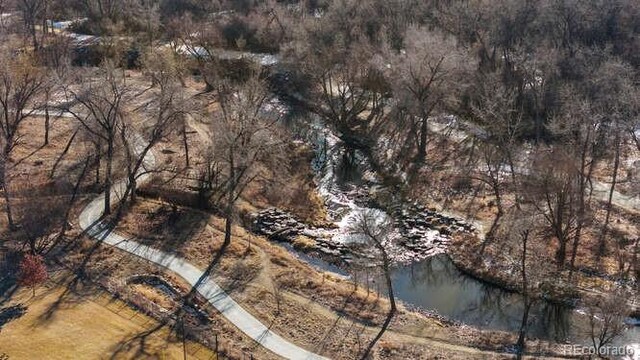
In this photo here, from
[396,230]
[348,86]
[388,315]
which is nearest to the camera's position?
[388,315]

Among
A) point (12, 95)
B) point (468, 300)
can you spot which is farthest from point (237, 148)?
point (12, 95)

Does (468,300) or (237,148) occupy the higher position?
(237,148)

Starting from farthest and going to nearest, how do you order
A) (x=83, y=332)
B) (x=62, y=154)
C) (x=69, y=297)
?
(x=62, y=154) → (x=69, y=297) → (x=83, y=332)

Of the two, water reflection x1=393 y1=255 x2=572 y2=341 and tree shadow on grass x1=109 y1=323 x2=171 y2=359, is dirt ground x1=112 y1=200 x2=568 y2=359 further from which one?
tree shadow on grass x1=109 y1=323 x2=171 y2=359

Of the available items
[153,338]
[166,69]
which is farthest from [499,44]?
[153,338]

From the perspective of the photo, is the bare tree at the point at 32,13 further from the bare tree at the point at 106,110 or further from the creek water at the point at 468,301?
the creek water at the point at 468,301

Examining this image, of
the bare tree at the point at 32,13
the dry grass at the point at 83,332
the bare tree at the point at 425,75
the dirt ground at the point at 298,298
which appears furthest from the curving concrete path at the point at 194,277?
the bare tree at the point at 32,13

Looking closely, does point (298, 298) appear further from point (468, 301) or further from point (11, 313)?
point (11, 313)

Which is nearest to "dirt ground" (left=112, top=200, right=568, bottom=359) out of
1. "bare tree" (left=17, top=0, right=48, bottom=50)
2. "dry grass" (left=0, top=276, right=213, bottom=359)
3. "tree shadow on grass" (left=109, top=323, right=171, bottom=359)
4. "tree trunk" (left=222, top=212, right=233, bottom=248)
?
"tree trunk" (left=222, top=212, right=233, bottom=248)
